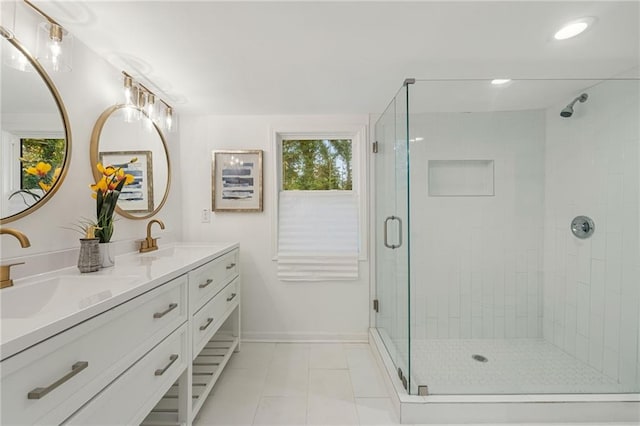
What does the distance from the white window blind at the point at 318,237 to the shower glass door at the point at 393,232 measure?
0.83 feet

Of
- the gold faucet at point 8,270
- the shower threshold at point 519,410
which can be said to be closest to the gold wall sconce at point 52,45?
the gold faucet at point 8,270

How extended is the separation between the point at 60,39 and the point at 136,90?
608mm

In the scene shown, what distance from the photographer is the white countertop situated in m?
0.68

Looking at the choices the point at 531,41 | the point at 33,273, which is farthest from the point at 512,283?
the point at 33,273

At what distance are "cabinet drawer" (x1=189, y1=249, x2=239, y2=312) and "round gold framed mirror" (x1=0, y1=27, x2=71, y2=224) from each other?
0.73 meters

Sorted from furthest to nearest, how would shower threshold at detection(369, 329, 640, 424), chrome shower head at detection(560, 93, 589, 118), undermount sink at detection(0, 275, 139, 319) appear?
chrome shower head at detection(560, 93, 589, 118) → shower threshold at detection(369, 329, 640, 424) → undermount sink at detection(0, 275, 139, 319)

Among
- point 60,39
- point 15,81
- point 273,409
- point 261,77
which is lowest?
point 273,409

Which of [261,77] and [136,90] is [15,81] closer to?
[136,90]

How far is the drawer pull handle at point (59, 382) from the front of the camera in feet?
2.22

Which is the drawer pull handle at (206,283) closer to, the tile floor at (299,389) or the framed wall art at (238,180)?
the tile floor at (299,389)

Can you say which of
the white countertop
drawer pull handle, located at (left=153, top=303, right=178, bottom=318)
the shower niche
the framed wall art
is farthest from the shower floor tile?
the framed wall art

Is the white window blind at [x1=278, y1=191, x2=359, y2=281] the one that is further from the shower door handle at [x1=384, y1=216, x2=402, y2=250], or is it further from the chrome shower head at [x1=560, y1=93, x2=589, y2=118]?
the chrome shower head at [x1=560, y1=93, x2=589, y2=118]

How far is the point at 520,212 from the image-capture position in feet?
6.72

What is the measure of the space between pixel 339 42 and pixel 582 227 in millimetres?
2017
